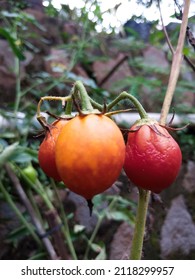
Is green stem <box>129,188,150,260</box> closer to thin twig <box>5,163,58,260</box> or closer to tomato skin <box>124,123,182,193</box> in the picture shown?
tomato skin <box>124,123,182,193</box>

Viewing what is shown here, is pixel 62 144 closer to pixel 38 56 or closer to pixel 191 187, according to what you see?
pixel 191 187

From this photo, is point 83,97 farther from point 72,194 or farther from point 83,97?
point 72,194

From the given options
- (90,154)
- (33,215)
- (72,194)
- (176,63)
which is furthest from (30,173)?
(90,154)

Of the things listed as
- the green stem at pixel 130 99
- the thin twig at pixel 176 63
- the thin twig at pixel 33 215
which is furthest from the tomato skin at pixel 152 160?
the thin twig at pixel 33 215

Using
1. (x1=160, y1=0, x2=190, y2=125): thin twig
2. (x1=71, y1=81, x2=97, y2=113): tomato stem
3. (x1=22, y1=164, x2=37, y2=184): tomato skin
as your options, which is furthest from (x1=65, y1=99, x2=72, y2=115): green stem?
(x1=22, y1=164, x2=37, y2=184): tomato skin

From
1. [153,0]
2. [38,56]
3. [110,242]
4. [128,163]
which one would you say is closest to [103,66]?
[38,56]

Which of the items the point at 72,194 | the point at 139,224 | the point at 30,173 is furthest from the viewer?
the point at 72,194
